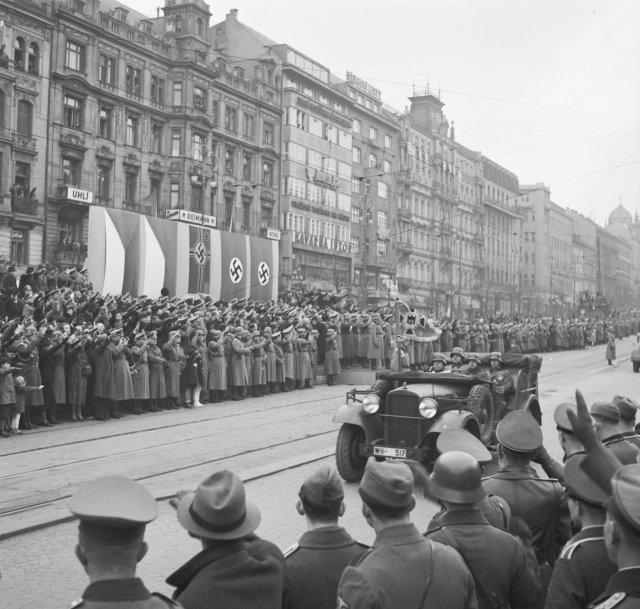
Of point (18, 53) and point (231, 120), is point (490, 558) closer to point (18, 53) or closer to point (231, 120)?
point (18, 53)

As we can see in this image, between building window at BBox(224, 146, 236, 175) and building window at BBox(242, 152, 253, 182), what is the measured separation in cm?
111

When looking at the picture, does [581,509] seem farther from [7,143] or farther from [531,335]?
[531,335]

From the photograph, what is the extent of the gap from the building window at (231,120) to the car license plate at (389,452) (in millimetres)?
44048

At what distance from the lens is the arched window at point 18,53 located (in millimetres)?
36656

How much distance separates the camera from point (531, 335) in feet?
148

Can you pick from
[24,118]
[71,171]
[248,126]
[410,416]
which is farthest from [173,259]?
[410,416]

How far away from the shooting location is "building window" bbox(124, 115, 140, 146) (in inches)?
1734

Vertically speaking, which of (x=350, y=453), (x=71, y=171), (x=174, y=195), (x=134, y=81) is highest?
(x=134, y=81)

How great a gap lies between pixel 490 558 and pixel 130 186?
4283cm

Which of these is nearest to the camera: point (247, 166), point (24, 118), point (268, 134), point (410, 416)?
point (410, 416)

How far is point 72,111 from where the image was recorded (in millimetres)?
40094

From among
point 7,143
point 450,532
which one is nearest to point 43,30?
point 7,143

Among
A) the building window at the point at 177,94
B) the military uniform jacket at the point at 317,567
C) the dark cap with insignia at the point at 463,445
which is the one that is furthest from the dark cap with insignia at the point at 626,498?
the building window at the point at 177,94

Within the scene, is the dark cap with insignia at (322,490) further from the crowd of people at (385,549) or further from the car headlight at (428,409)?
the car headlight at (428,409)
